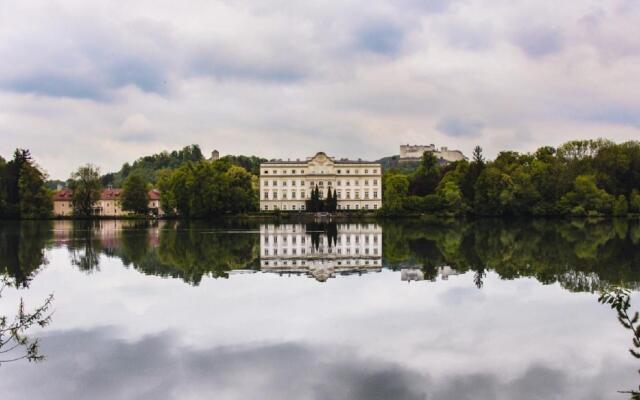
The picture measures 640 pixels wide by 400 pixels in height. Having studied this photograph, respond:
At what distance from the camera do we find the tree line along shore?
70250 mm

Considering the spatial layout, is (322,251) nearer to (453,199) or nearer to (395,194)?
(453,199)

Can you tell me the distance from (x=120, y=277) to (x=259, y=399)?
42.2 ft

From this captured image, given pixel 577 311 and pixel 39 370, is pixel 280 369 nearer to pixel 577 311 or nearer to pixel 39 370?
pixel 39 370

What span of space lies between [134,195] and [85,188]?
640cm

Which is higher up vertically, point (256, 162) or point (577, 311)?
point (256, 162)

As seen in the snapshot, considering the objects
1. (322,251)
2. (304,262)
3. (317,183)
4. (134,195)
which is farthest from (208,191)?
(304,262)

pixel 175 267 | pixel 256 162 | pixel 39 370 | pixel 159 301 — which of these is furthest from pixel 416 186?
pixel 39 370

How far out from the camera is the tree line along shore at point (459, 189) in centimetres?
7025

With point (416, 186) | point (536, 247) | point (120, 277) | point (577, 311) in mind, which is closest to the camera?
point (577, 311)

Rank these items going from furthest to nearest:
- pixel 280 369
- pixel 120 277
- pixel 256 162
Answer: pixel 256 162 → pixel 120 277 → pixel 280 369

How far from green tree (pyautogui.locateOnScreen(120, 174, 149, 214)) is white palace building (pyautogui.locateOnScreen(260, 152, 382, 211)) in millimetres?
16391

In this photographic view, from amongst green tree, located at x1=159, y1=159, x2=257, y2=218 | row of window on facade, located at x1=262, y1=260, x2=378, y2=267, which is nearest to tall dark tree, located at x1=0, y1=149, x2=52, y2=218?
green tree, located at x1=159, y1=159, x2=257, y2=218

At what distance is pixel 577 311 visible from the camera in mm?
13102

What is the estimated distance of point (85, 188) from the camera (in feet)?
264
